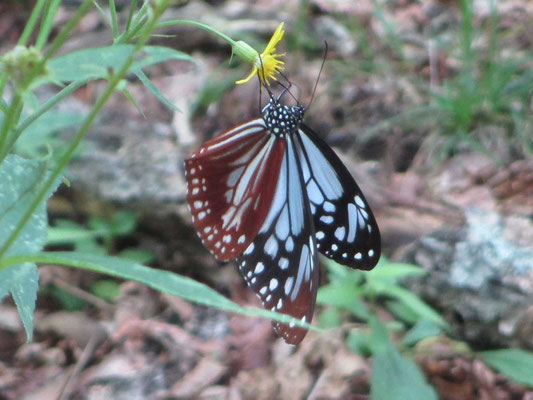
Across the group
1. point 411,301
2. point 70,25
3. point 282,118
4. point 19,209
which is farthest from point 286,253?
point 70,25

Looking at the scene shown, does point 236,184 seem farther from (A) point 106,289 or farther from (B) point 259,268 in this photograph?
(A) point 106,289

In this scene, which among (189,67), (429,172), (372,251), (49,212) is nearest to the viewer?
(372,251)

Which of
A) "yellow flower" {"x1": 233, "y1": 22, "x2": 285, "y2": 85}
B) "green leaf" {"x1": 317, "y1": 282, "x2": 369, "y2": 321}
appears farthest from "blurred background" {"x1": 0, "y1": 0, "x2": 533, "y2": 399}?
"yellow flower" {"x1": 233, "y1": 22, "x2": 285, "y2": 85}

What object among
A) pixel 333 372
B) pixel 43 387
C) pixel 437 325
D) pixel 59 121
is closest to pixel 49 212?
pixel 59 121

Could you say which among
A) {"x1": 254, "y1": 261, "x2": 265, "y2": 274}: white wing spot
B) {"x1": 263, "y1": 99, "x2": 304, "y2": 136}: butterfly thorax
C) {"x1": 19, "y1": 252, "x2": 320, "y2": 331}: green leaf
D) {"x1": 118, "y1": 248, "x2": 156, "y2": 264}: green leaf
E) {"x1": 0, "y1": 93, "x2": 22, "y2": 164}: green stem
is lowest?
{"x1": 19, "y1": 252, "x2": 320, "y2": 331}: green leaf

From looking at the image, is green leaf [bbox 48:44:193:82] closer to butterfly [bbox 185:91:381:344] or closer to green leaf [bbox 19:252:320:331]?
green leaf [bbox 19:252:320:331]

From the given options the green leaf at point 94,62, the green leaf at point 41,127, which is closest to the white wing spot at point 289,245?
the green leaf at point 41,127

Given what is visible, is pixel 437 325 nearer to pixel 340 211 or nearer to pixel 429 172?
pixel 340 211
